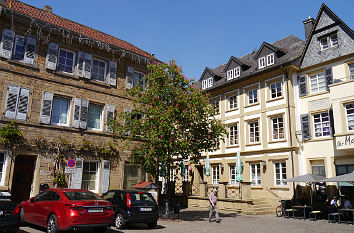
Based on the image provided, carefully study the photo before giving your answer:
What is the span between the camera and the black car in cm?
1094

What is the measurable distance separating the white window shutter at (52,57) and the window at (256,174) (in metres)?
16.2

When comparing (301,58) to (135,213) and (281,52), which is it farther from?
(135,213)

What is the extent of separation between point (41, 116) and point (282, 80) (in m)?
16.8

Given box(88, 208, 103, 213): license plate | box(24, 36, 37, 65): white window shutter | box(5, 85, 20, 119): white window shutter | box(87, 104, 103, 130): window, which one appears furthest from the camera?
box(87, 104, 103, 130): window

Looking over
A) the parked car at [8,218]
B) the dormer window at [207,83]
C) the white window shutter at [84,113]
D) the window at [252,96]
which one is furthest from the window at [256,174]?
the parked car at [8,218]

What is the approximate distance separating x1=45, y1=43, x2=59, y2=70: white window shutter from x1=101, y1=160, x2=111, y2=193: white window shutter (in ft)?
19.4

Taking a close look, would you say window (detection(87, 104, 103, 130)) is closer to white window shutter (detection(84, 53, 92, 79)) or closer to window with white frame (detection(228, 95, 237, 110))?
white window shutter (detection(84, 53, 92, 79))

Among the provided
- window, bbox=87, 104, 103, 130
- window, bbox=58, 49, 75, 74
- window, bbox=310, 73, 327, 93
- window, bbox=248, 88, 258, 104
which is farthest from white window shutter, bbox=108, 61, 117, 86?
window, bbox=310, 73, 327, 93

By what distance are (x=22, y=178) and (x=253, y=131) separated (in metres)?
16.9

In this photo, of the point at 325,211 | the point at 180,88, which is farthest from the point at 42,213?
the point at 325,211

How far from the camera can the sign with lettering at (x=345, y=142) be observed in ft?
58.2

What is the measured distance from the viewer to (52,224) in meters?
8.80

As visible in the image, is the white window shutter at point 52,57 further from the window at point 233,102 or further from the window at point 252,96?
the window at point 233,102

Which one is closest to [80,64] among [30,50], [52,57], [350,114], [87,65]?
[87,65]
